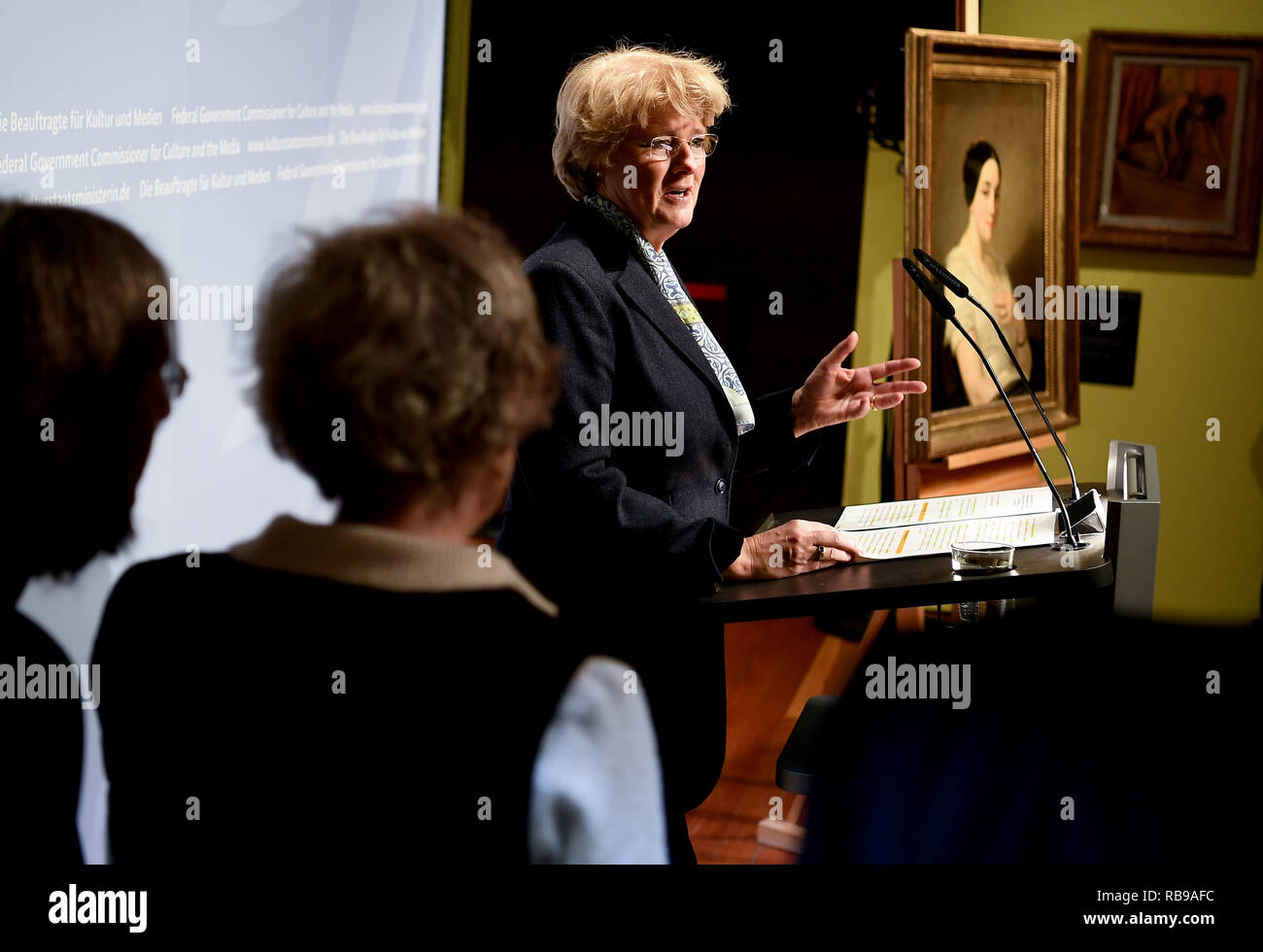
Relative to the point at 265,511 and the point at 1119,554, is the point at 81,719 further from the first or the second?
the point at 1119,554

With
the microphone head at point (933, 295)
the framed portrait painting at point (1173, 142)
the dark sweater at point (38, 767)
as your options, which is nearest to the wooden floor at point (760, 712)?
the microphone head at point (933, 295)

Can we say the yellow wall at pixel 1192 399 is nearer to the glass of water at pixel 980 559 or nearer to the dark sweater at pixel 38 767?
the glass of water at pixel 980 559

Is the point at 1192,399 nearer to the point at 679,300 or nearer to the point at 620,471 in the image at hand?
the point at 679,300

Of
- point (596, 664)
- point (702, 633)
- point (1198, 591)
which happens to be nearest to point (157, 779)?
point (596, 664)

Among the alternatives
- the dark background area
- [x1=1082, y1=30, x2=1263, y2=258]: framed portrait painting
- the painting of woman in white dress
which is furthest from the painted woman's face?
[x1=1082, y1=30, x2=1263, y2=258]: framed portrait painting

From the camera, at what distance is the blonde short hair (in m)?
1.56

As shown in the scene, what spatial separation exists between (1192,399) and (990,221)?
1079 millimetres

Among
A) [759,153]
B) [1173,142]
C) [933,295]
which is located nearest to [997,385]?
[933,295]

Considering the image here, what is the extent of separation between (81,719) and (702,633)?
87 centimetres

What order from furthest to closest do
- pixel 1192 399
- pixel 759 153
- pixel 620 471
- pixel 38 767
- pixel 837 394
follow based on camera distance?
pixel 759 153, pixel 1192 399, pixel 837 394, pixel 620 471, pixel 38 767

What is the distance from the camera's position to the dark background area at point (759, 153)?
10.4ft

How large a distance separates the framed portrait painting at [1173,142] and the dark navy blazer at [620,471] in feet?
8.13

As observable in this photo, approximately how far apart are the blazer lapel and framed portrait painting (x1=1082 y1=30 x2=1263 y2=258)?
2.49m

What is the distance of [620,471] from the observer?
5.05 ft
